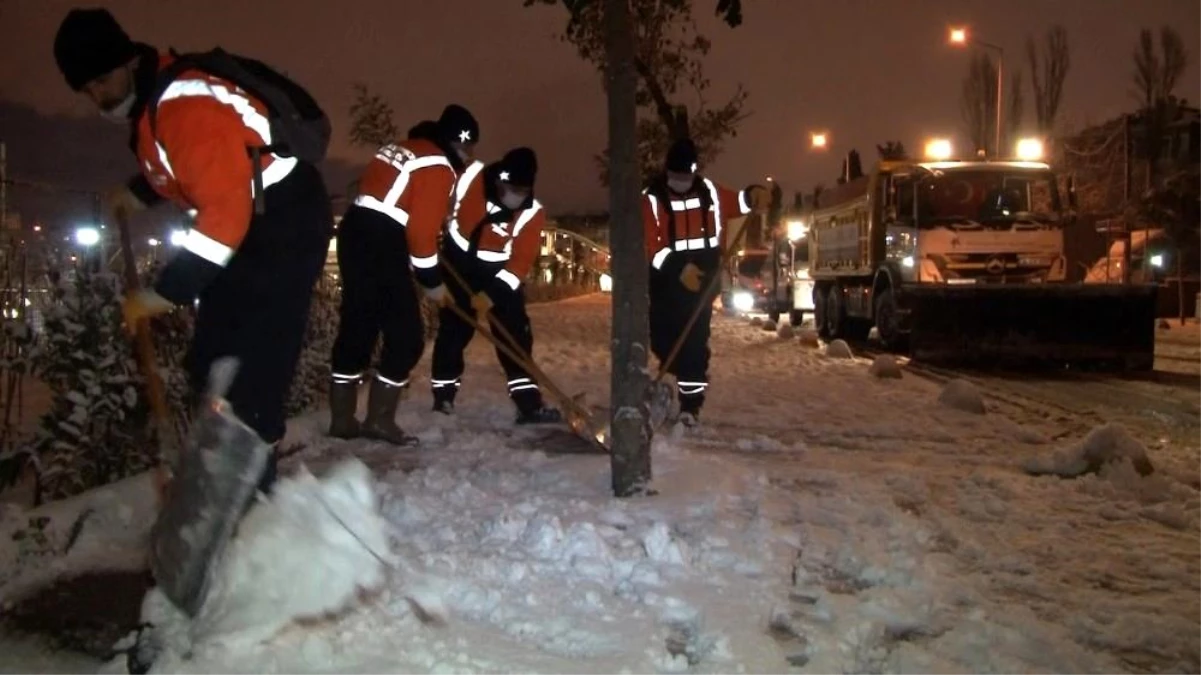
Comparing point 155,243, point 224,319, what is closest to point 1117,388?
point 155,243

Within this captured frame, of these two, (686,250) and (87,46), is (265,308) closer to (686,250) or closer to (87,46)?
(87,46)

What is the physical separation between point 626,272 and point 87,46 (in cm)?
250

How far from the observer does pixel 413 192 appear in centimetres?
621

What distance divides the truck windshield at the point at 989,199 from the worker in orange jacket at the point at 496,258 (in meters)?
9.38

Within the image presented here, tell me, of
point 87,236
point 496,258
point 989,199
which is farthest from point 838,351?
point 87,236

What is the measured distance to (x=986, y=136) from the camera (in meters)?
48.0

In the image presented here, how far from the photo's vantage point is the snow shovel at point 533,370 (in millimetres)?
6375

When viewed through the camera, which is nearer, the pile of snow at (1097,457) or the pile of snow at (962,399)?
the pile of snow at (1097,457)

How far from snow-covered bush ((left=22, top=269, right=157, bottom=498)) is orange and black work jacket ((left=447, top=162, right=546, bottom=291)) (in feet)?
8.36

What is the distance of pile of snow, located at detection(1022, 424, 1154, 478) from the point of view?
6000mm

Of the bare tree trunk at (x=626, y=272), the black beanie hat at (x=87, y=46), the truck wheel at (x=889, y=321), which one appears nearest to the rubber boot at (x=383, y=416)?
the bare tree trunk at (x=626, y=272)

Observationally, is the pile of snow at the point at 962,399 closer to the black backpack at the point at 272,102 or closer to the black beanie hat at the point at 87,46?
the black backpack at the point at 272,102

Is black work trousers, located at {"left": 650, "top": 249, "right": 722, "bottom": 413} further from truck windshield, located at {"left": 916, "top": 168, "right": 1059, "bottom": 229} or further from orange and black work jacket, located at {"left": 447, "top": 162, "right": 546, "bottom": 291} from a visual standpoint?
truck windshield, located at {"left": 916, "top": 168, "right": 1059, "bottom": 229}

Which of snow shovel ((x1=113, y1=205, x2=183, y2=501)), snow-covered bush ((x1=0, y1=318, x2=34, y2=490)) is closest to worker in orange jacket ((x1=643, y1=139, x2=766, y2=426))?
snow-covered bush ((x1=0, y1=318, x2=34, y2=490))
